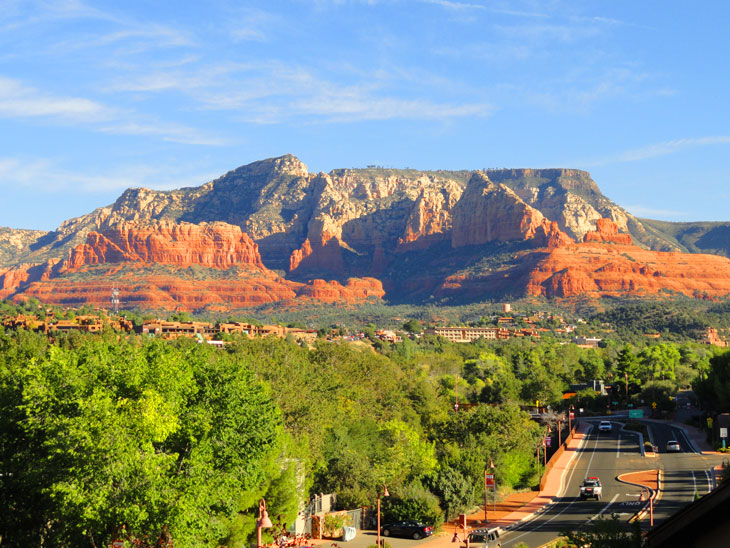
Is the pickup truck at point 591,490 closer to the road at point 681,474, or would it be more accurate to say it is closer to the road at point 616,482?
the road at point 616,482

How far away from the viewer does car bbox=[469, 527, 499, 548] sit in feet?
146

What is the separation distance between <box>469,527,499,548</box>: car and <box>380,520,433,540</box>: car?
3.12 meters

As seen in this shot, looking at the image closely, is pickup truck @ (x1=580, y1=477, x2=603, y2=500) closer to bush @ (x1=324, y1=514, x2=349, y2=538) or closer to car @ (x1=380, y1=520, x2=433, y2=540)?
car @ (x1=380, y1=520, x2=433, y2=540)

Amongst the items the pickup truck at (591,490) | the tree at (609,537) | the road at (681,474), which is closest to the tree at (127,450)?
the tree at (609,537)

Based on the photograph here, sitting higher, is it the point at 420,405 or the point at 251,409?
the point at 251,409

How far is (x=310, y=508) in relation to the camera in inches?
2018

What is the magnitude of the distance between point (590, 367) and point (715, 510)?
462 ft

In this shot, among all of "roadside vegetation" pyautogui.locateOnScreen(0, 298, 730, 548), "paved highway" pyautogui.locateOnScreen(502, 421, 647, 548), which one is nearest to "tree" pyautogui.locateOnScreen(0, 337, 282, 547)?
"roadside vegetation" pyautogui.locateOnScreen(0, 298, 730, 548)

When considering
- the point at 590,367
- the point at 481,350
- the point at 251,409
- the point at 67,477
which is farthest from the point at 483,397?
the point at 67,477

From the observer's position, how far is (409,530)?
1923 inches

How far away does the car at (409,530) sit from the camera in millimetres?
48625

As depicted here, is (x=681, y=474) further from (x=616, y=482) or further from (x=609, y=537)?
(x=609, y=537)

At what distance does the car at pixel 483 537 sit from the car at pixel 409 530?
3119 mm

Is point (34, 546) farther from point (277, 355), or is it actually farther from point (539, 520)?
point (277, 355)
